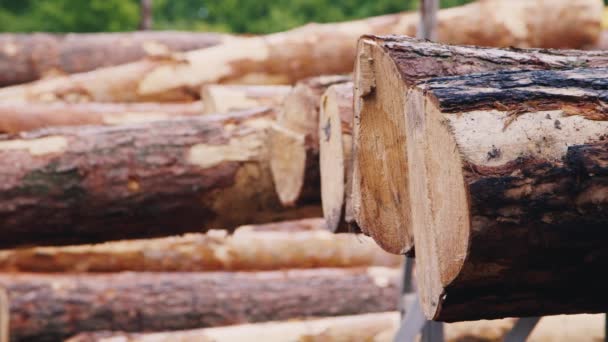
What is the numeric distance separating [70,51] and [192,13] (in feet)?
46.3

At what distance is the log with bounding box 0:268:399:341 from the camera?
4.11 meters

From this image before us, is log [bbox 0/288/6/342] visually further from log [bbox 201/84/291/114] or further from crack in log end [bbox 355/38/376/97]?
crack in log end [bbox 355/38/376/97]

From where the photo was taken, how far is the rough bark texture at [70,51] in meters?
6.43

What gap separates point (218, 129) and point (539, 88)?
169 centimetres

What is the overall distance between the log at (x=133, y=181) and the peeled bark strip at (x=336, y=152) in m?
0.33

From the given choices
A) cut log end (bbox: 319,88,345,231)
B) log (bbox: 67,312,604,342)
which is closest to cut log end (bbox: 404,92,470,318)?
cut log end (bbox: 319,88,345,231)

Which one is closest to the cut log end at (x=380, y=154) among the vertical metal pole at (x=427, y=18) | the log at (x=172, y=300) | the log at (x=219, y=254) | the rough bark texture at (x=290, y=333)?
the rough bark texture at (x=290, y=333)

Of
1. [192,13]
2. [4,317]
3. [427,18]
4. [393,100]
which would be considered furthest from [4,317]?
[192,13]

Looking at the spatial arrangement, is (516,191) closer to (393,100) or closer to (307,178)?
(393,100)

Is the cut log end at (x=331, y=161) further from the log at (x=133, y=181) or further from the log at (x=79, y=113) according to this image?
the log at (x=79, y=113)

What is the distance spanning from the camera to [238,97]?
175 inches

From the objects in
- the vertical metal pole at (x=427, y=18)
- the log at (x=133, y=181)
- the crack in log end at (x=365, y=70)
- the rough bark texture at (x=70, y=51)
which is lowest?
the rough bark texture at (x=70, y=51)

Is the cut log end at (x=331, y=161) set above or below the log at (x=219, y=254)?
above

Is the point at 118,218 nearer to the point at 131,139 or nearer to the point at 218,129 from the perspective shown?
the point at 131,139
